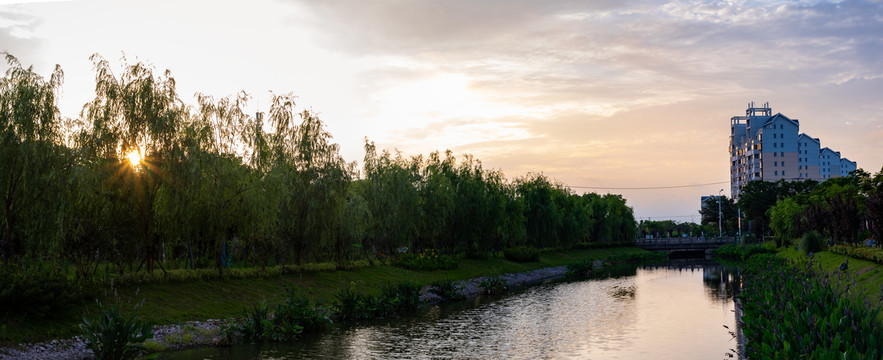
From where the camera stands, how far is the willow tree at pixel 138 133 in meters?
30.0

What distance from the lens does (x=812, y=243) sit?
2522 inches

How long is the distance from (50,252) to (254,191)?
10683 mm

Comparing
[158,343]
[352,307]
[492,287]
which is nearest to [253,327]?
[158,343]

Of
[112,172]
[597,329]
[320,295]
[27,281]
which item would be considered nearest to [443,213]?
[320,295]

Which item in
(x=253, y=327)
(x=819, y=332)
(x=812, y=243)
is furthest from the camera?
(x=812, y=243)

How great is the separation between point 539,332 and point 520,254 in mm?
41573

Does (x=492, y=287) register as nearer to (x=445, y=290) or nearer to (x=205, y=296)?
(x=445, y=290)

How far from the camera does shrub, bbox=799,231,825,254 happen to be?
63688mm

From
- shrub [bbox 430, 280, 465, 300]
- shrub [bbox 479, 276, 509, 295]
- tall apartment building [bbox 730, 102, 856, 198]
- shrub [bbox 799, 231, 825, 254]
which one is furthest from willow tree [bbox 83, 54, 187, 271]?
tall apartment building [bbox 730, 102, 856, 198]

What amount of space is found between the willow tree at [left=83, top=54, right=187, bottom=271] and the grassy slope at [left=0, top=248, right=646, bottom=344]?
321 cm

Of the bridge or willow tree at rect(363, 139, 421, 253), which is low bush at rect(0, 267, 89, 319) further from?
the bridge

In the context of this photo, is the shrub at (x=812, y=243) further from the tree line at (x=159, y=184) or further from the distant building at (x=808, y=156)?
the distant building at (x=808, y=156)

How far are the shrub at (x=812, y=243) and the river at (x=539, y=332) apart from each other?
74.7ft

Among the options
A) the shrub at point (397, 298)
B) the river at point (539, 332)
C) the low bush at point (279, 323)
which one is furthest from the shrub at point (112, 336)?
the shrub at point (397, 298)
